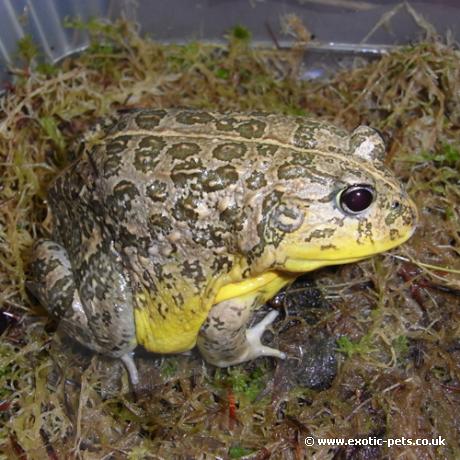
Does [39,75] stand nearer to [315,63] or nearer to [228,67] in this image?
[228,67]

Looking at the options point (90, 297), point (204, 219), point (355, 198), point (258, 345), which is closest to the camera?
point (355, 198)

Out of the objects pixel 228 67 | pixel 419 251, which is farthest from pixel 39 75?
pixel 419 251

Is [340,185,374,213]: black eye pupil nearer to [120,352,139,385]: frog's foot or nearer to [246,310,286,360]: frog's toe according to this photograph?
[246,310,286,360]: frog's toe

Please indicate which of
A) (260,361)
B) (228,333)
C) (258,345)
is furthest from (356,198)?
(260,361)

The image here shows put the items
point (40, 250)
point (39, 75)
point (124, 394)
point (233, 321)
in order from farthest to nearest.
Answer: point (39, 75) → point (124, 394) → point (40, 250) → point (233, 321)

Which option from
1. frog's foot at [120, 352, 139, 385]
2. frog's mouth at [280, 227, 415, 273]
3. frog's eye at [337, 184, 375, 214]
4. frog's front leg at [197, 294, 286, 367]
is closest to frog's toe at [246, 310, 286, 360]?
frog's front leg at [197, 294, 286, 367]

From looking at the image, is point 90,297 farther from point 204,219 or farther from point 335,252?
point 335,252
